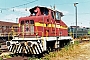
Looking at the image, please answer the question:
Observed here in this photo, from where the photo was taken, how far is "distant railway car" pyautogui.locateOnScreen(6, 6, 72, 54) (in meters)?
9.43

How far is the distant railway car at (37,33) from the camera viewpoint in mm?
9430

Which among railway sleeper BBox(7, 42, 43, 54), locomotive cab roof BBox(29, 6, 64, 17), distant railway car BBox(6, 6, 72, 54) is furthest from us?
locomotive cab roof BBox(29, 6, 64, 17)

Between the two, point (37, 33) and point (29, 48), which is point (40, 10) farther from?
point (29, 48)

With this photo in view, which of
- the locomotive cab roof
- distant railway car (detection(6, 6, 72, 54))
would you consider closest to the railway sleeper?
distant railway car (detection(6, 6, 72, 54))

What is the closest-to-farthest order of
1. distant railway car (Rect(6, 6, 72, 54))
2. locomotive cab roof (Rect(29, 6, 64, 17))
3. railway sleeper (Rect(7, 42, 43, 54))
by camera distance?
1. railway sleeper (Rect(7, 42, 43, 54))
2. distant railway car (Rect(6, 6, 72, 54))
3. locomotive cab roof (Rect(29, 6, 64, 17))

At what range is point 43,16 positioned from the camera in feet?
35.0

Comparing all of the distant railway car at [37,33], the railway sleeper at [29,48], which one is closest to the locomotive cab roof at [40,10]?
the distant railway car at [37,33]

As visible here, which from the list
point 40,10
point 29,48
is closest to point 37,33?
point 29,48

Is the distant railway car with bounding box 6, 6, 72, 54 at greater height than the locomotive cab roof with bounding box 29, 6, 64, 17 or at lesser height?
lesser

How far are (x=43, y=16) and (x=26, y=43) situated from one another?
2.21 m

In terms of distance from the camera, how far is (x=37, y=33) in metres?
10.2

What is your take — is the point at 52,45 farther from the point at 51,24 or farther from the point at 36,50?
the point at 36,50

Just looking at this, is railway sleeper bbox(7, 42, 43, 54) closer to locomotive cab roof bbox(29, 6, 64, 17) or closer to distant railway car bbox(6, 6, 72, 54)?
distant railway car bbox(6, 6, 72, 54)

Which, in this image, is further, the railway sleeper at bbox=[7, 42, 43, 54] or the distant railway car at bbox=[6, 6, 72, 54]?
the distant railway car at bbox=[6, 6, 72, 54]
